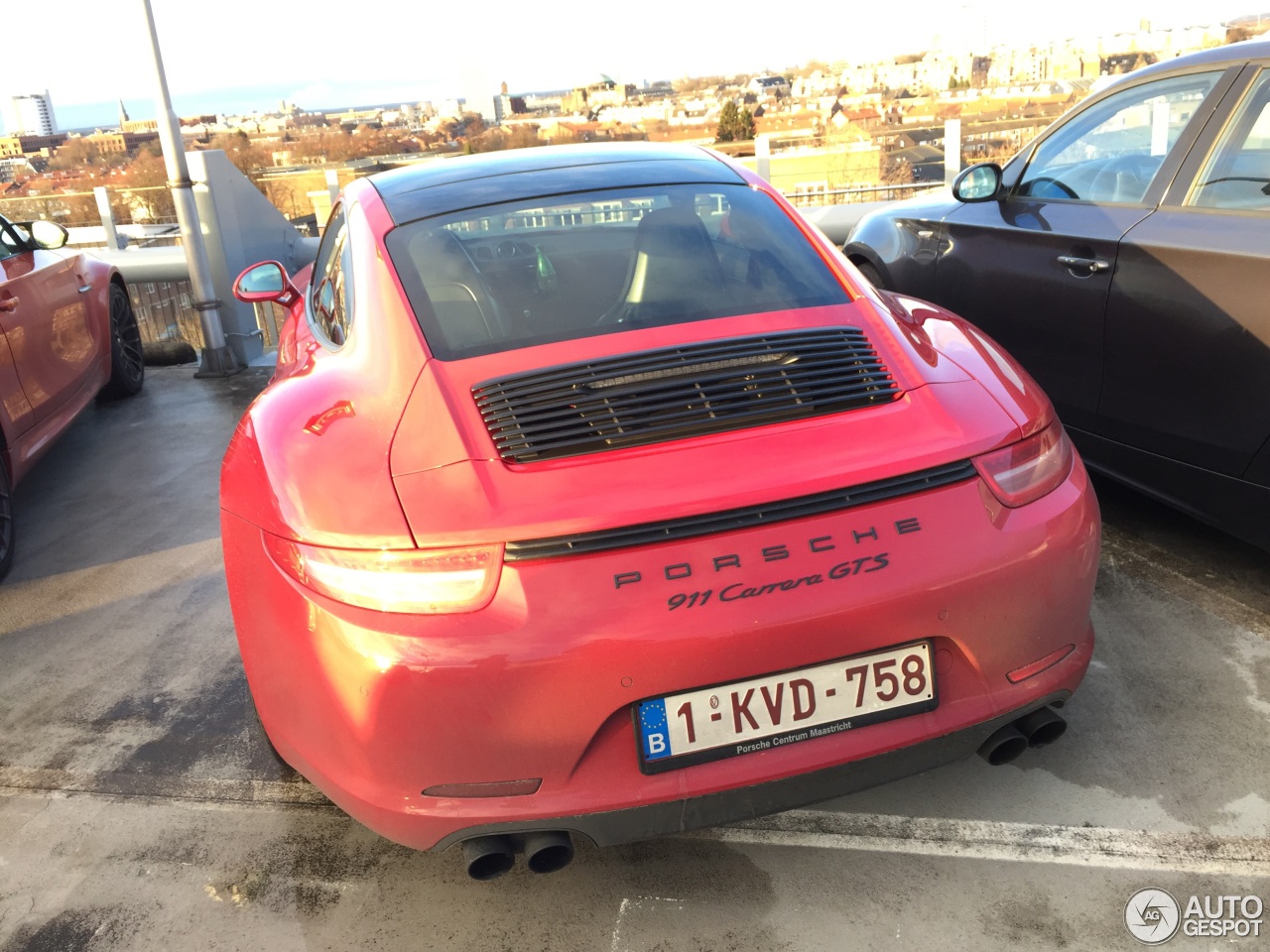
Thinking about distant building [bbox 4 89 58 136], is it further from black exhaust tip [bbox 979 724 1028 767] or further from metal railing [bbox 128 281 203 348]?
black exhaust tip [bbox 979 724 1028 767]

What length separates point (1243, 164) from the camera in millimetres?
3078

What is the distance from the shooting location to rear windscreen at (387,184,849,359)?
7.90 feet

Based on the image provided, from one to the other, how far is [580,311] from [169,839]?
159 cm

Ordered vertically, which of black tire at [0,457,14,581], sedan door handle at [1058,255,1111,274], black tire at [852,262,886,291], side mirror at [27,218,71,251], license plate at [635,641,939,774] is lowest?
black tire at [0,457,14,581]

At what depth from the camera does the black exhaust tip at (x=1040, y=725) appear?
6.82 feet

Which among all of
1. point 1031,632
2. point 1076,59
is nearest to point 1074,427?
point 1031,632

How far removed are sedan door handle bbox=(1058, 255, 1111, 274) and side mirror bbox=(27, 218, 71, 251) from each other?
4.89 m

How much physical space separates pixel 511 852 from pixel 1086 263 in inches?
106

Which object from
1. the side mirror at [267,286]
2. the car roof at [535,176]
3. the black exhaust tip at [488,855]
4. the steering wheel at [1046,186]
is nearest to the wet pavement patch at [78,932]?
the black exhaust tip at [488,855]

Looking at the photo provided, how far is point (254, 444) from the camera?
2324mm

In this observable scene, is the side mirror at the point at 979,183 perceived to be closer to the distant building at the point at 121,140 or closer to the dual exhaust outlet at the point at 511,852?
the dual exhaust outlet at the point at 511,852

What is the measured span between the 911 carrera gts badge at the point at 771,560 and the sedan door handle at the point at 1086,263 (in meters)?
1.99

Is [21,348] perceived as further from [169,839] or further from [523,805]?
[523,805]

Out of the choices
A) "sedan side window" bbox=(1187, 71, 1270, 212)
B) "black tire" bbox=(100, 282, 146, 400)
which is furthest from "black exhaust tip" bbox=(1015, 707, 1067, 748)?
"black tire" bbox=(100, 282, 146, 400)
